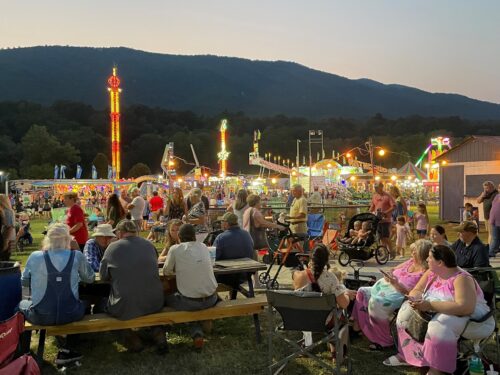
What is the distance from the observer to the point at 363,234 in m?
8.88

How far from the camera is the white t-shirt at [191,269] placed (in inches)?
175

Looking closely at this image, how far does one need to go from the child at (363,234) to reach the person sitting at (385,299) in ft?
14.2

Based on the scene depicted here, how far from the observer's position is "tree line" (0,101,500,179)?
6544 cm

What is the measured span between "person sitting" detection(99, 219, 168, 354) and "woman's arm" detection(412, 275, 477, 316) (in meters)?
2.27

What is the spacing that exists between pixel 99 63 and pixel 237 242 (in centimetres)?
18991

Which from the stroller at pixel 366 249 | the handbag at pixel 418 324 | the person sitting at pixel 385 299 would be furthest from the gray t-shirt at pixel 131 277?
the stroller at pixel 366 249

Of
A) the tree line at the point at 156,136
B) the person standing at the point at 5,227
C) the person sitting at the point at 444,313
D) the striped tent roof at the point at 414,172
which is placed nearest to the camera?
the person sitting at the point at 444,313

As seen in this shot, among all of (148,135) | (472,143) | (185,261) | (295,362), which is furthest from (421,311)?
(148,135)

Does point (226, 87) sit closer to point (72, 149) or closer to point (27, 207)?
point (72, 149)

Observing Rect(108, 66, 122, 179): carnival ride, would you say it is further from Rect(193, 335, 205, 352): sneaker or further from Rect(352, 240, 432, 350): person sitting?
Rect(352, 240, 432, 350): person sitting

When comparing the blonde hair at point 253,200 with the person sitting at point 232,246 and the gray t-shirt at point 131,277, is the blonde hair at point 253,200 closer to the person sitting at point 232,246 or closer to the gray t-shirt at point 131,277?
the person sitting at point 232,246

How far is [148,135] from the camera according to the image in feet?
290

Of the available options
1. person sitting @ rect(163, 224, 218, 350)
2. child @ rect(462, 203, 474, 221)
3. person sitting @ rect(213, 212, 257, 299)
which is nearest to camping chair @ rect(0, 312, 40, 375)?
person sitting @ rect(163, 224, 218, 350)

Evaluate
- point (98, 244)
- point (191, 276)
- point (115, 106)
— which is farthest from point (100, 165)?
point (191, 276)
